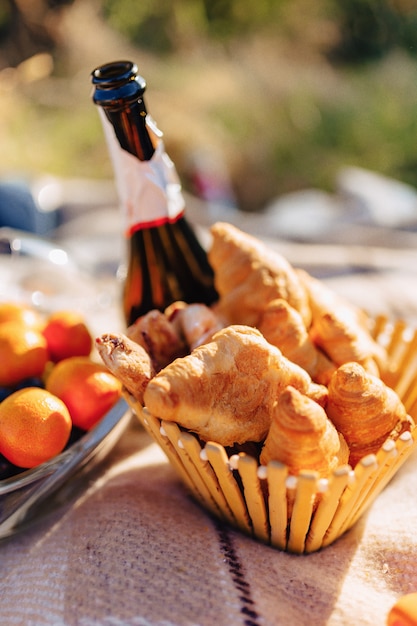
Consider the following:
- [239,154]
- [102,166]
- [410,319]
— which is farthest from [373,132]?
[410,319]

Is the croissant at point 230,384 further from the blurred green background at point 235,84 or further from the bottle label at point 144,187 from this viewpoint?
the blurred green background at point 235,84

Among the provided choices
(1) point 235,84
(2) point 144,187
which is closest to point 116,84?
(2) point 144,187

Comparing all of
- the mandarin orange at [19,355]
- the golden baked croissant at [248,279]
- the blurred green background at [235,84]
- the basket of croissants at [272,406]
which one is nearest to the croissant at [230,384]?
the basket of croissants at [272,406]

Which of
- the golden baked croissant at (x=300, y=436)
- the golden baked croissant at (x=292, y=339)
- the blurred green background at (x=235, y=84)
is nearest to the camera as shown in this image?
the golden baked croissant at (x=300, y=436)

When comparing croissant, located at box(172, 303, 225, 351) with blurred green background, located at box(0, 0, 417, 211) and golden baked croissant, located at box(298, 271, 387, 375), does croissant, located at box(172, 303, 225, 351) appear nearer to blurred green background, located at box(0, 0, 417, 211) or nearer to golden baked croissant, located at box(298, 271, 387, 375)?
golden baked croissant, located at box(298, 271, 387, 375)

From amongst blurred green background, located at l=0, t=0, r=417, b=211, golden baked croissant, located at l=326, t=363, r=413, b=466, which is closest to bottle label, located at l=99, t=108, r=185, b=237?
golden baked croissant, located at l=326, t=363, r=413, b=466

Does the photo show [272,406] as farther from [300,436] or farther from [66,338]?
[66,338]
